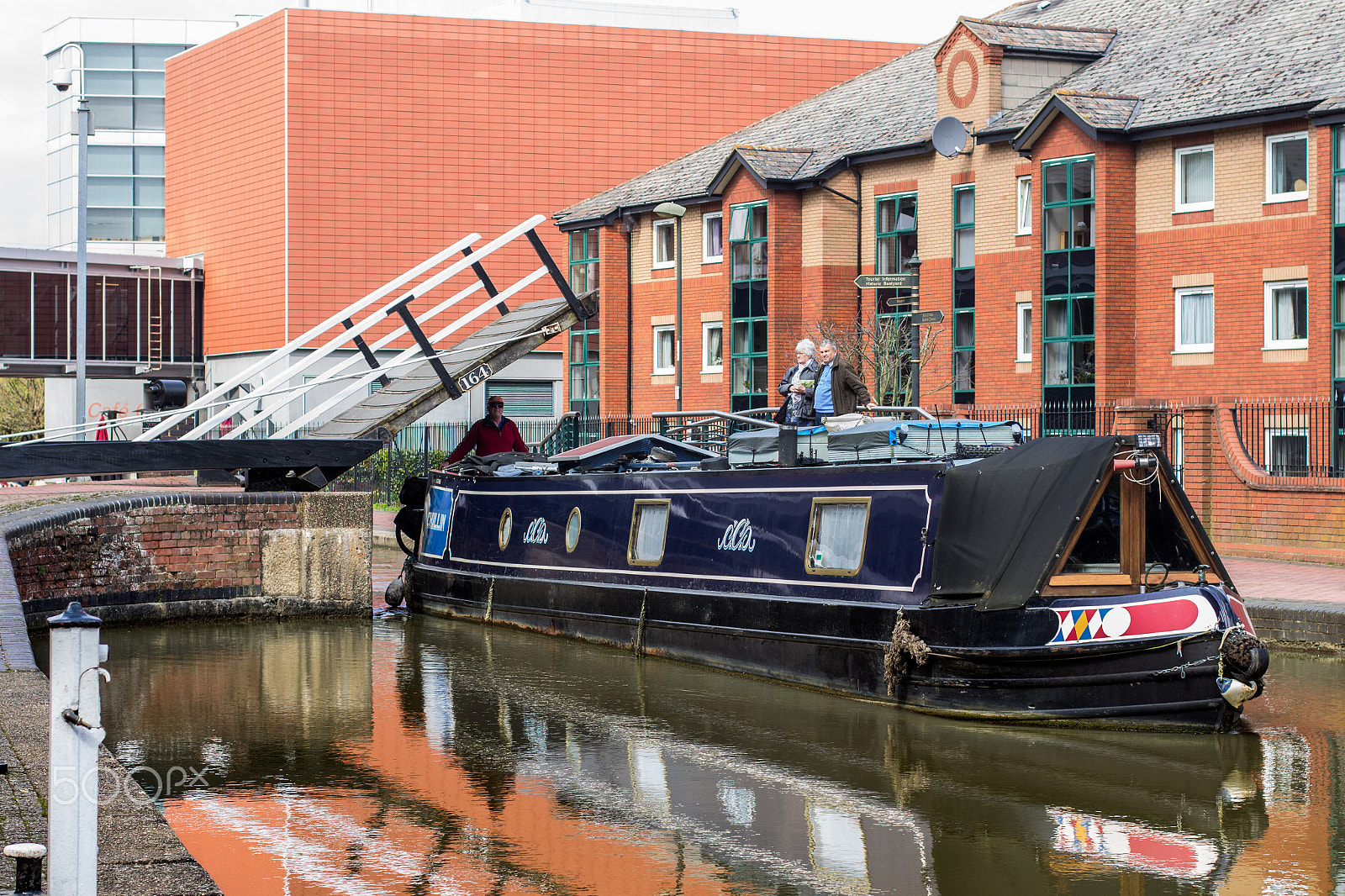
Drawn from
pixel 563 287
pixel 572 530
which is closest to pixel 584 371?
pixel 563 287

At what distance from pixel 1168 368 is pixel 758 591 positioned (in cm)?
1817

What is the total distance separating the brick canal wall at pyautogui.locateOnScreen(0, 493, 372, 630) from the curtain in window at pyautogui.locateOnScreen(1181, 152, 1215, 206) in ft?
59.3

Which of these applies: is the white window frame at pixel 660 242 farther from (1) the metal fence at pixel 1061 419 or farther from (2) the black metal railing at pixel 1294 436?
(2) the black metal railing at pixel 1294 436

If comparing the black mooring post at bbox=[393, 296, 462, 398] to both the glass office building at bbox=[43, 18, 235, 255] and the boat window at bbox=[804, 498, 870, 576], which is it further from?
the glass office building at bbox=[43, 18, 235, 255]

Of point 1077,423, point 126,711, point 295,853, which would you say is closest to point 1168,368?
point 1077,423

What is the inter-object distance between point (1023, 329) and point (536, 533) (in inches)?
684

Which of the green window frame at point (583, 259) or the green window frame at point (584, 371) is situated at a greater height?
the green window frame at point (583, 259)

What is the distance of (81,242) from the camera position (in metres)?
28.2

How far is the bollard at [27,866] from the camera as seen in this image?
4.90m

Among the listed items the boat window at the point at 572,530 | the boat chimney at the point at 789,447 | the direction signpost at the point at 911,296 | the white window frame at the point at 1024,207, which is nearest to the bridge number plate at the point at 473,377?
the boat window at the point at 572,530

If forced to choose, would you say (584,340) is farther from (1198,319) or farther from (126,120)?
(126,120)

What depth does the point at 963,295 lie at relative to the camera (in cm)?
3253

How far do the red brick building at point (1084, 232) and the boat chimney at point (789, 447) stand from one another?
9.11 metres

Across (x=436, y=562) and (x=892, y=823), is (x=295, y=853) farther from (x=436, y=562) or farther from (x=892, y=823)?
(x=436, y=562)
